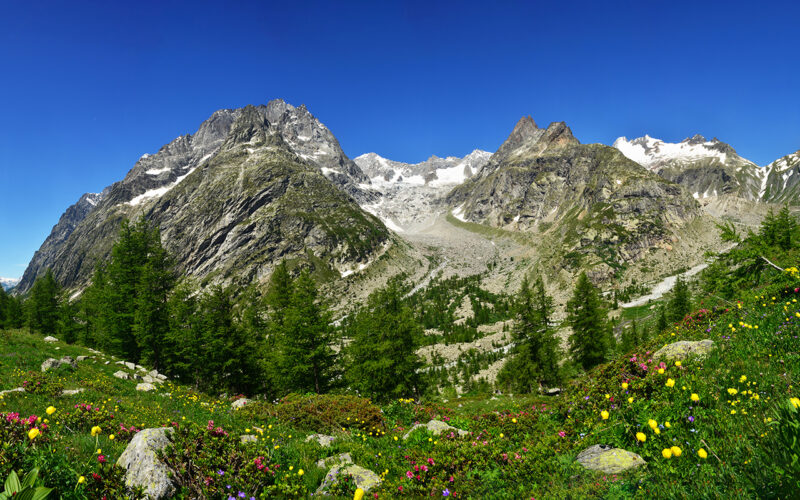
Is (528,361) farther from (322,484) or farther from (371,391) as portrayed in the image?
(322,484)

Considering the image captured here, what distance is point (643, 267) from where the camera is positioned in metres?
144

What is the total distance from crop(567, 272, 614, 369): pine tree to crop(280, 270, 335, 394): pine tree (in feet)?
84.0

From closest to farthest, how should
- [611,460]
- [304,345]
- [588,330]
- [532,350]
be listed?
1. [611,460]
2. [304,345]
3. [532,350]
4. [588,330]

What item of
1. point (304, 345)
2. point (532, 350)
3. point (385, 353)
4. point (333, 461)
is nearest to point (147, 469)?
point (333, 461)

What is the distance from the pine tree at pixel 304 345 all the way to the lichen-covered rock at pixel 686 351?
70.6 feet

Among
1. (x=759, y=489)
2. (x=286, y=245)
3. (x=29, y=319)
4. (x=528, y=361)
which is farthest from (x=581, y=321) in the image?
(x=286, y=245)

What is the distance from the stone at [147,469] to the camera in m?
4.22

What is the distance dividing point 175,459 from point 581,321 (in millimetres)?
37571

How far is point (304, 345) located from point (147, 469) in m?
21.3

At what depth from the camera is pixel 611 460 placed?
454 cm

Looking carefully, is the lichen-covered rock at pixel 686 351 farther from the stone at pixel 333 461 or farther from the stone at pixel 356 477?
the stone at pixel 333 461

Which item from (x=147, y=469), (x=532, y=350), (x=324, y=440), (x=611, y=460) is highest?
(x=147, y=469)

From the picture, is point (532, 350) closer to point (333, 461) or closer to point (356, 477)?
point (333, 461)

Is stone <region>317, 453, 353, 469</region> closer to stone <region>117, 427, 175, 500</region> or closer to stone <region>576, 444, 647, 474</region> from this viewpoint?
stone <region>117, 427, 175, 500</region>
